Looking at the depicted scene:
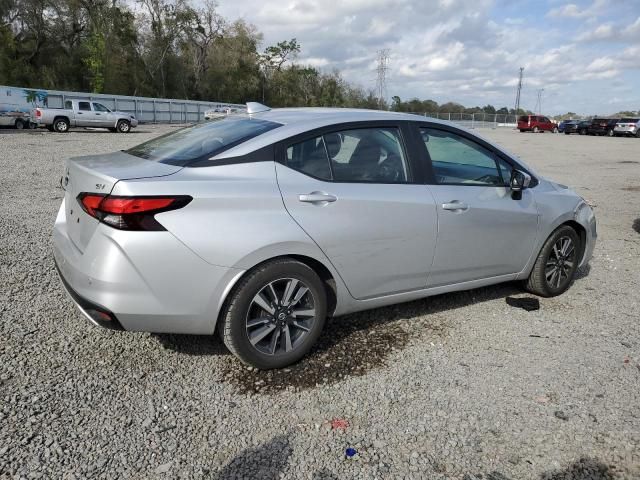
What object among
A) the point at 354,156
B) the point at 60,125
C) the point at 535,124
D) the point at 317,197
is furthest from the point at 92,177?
the point at 535,124

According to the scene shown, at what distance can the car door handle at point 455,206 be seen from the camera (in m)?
3.93

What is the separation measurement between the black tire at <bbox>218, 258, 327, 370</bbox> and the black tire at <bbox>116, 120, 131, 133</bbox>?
94.1 feet

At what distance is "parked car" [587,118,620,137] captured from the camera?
4628cm

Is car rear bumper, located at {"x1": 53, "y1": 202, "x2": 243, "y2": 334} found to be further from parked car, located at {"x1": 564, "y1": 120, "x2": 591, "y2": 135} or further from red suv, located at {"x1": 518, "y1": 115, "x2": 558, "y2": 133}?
red suv, located at {"x1": 518, "y1": 115, "x2": 558, "y2": 133}

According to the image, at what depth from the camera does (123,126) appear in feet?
96.3

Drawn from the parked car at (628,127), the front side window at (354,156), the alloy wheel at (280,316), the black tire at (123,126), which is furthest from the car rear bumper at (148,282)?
the parked car at (628,127)

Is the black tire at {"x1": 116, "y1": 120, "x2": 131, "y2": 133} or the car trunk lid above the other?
the black tire at {"x1": 116, "y1": 120, "x2": 131, "y2": 133}

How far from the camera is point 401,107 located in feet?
249

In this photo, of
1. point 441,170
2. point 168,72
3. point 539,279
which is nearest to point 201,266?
point 441,170

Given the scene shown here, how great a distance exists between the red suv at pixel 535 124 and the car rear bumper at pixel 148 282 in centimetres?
5622

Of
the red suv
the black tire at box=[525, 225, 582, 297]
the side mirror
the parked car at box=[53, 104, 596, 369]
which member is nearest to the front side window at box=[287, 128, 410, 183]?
the parked car at box=[53, 104, 596, 369]

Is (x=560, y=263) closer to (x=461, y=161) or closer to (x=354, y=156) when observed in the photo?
(x=461, y=161)

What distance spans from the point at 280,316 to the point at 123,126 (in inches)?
1140

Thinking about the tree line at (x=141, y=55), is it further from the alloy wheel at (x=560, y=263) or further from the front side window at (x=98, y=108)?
the alloy wheel at (x=560, y=263)
